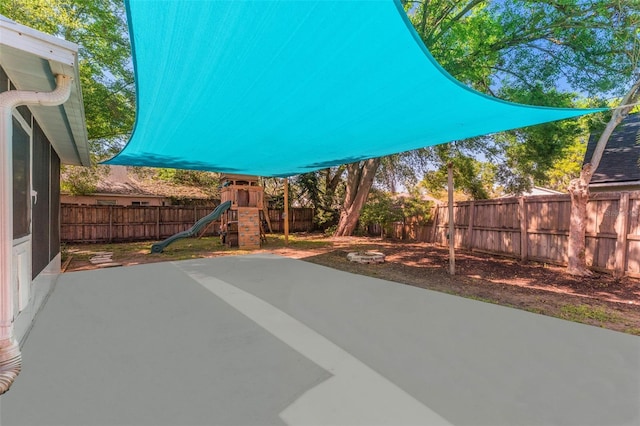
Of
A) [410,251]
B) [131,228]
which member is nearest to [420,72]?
[410,251]

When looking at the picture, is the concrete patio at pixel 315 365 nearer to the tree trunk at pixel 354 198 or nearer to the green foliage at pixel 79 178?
the tree trunk at pixel 354 198

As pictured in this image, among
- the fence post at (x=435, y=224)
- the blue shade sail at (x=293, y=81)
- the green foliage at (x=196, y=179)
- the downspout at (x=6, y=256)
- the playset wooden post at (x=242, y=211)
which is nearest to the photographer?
the downspout at (x=6, y=256)

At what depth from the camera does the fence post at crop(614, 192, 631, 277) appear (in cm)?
425

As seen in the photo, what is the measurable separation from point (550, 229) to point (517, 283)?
192 cm

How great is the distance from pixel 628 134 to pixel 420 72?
10.4 m

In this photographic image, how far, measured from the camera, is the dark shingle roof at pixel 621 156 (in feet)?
22.2

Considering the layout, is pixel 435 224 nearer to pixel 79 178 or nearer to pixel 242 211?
pixel 242 211

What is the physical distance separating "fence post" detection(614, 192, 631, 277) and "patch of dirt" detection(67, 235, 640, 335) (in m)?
0.19

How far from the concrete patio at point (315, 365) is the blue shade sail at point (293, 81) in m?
2.13

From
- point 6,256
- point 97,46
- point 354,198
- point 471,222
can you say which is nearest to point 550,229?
point 471,222

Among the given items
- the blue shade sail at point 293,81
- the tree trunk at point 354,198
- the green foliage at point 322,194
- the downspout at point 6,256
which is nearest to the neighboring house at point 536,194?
the tree trunk at point 354,198

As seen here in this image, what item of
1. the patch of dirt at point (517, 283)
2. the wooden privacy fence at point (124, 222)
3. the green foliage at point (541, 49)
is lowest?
the patch of dirt at point (517, 283)

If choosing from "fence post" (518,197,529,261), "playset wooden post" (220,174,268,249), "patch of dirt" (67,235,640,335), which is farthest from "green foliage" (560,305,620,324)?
"playset wooden post" (220,174,268,249)

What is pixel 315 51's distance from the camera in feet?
7.02
